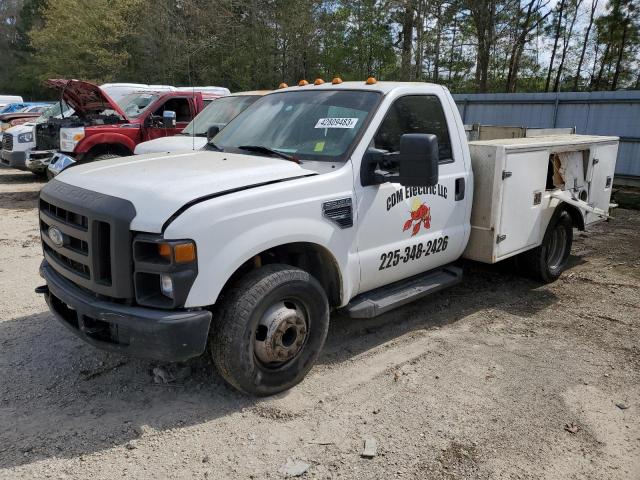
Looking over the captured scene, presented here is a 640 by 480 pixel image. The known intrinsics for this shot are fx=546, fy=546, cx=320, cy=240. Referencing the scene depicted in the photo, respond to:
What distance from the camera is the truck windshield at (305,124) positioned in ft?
12.8

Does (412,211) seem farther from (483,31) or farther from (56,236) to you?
(483,31)

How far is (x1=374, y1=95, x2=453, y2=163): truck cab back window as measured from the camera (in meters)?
4.05

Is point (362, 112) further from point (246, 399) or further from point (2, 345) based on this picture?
point (2, 345)

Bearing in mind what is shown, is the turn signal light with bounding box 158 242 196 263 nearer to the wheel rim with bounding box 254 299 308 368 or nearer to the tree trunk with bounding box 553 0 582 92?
the wheel rim with bounding box 254 299 308 368

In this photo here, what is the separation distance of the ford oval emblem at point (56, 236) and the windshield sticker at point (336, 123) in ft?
6.30

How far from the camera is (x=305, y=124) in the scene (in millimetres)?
4160

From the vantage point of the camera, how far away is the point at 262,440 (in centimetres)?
313

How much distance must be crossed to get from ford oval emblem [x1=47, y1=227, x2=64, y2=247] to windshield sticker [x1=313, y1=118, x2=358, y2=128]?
192 centimetres

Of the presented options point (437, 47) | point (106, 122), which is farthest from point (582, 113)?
point (437, 47)

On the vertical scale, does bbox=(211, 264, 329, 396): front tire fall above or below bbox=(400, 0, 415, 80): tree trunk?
below

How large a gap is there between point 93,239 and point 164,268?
1.62 feet

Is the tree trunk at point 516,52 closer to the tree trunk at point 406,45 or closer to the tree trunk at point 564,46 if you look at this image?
the tree trunk at point 564,46

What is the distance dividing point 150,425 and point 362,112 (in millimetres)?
2546

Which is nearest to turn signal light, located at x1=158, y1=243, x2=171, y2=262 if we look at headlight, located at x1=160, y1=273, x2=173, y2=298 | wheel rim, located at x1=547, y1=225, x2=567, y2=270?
headlight, located at x1=160, y1=273, x2=173, y2=298
